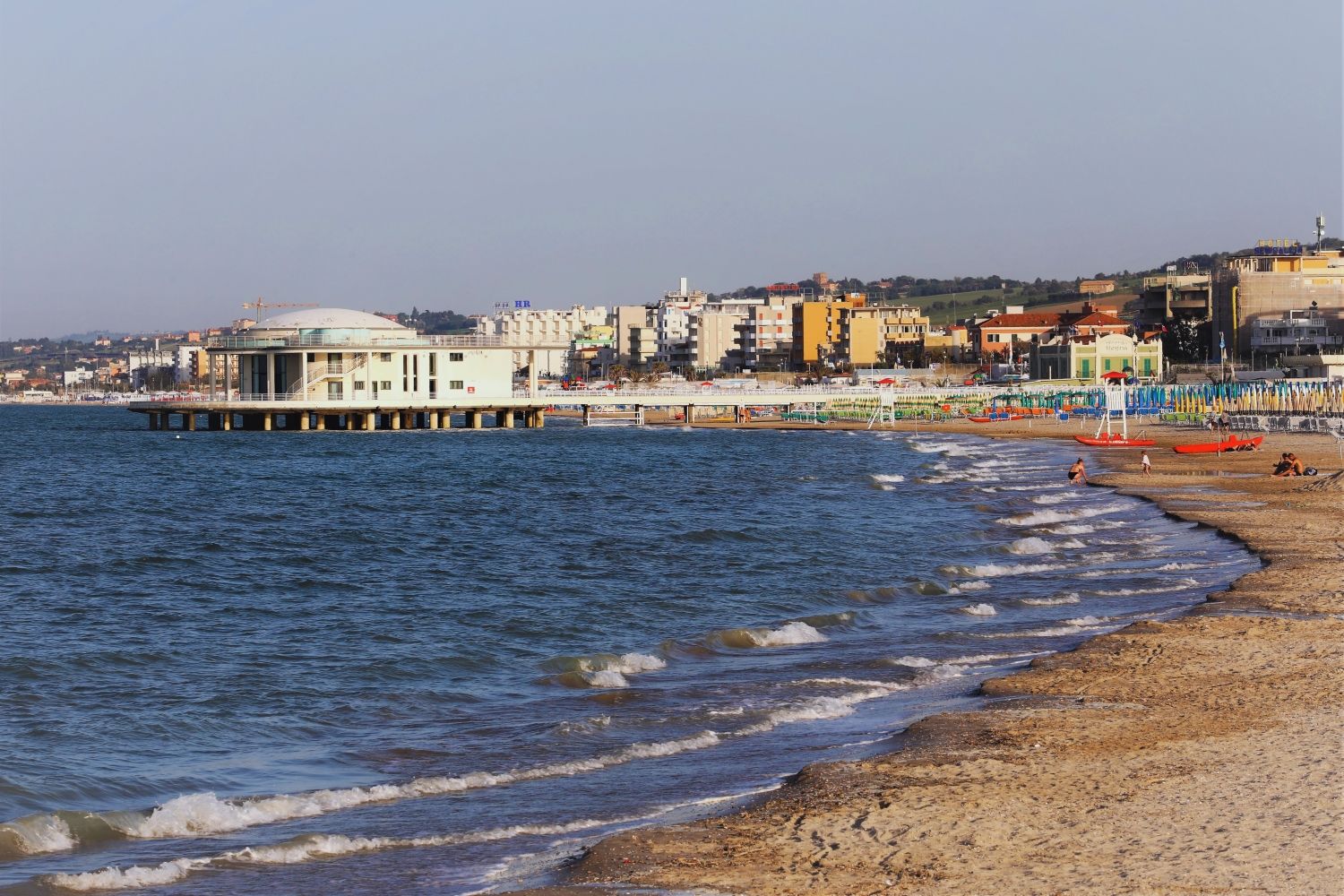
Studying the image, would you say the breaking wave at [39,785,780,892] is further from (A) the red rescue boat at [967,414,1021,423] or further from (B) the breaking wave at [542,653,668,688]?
(A) the red rescue boat at [967,414,1021,423]

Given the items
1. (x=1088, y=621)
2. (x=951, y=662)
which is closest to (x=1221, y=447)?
(x=1088, y=621)

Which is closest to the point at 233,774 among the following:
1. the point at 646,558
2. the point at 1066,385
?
the point at 646,558

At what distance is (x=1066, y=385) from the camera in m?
121

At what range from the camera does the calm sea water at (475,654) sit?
1247 centimetres

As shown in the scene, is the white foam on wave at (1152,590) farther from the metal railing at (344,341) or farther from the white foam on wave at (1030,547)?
the metal railing at (344,341)

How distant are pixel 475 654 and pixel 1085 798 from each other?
36.1ft

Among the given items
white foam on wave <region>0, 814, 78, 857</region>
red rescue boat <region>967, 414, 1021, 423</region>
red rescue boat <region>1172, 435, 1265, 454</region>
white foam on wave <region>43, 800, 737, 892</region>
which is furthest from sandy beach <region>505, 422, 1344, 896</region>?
red rescue boat <region>967, 414, 1021, 423</region>

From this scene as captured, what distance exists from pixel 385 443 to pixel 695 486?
3759 centimetres

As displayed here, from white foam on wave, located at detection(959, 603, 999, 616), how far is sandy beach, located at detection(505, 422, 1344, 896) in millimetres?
4495

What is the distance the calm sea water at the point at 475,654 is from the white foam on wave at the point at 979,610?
0.09 m

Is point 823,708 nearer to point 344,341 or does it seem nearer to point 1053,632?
point 1053,632

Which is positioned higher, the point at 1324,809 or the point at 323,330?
the point at 323,330

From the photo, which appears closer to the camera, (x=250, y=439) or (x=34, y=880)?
(x=34, y=880)

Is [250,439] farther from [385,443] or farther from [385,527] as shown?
[385,527]
